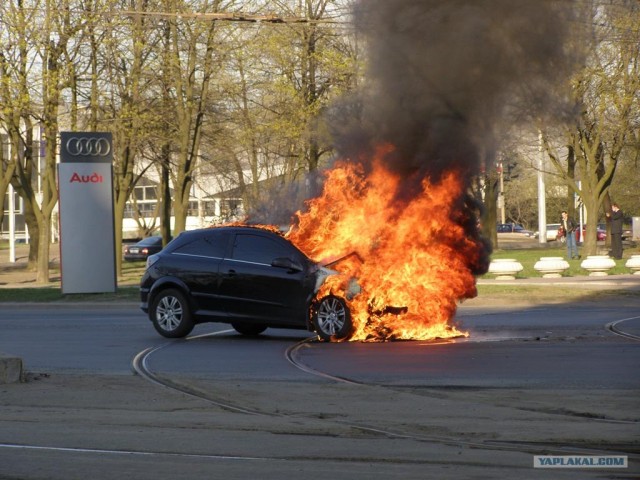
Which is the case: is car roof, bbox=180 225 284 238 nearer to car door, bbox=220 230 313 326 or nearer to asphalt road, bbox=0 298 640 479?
car door, bbox=220 230 313 326

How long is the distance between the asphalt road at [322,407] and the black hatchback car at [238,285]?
42 centimetres

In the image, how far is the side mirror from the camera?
15648 mm

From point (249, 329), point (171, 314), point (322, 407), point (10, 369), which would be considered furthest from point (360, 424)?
point (249, 329)

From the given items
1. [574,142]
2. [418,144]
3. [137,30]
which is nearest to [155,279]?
[418,144]

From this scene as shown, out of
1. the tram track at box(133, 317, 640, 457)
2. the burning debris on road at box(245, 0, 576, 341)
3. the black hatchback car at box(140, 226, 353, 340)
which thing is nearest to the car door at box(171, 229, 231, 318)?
the black hatchback car at box(140, 226, 353, 340)

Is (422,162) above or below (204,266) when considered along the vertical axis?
above

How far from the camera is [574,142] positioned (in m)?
41.7

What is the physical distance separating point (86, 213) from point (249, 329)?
11.0 meters

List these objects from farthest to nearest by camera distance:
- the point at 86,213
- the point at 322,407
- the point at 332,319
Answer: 1. the point at 86,213
2. the point at 332,319
3. the point at 322,407

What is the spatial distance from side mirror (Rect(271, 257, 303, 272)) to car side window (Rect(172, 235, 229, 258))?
0.98 metres

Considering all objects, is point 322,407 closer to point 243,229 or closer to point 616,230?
point 243,229

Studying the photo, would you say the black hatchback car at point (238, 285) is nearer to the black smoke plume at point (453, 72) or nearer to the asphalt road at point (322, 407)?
the asphalt road at point (322, 407)

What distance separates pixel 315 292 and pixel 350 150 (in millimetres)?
2487

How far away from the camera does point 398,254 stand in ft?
51.1
